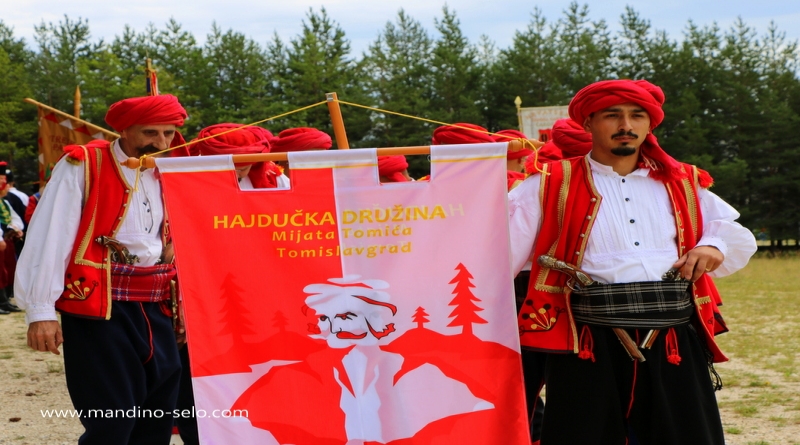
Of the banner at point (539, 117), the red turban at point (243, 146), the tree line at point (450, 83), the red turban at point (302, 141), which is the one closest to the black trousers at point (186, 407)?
the red turban at point (243, 146)

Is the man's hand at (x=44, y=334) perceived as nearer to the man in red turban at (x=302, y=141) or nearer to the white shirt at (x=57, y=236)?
→ the white shirt at (x=57, y=236)

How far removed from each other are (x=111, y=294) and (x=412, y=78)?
3823 centimetres

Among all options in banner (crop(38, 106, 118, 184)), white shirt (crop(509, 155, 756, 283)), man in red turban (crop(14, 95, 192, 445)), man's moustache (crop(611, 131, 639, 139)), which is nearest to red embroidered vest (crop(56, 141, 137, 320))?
man in red turban (crop(14, 95, 192, 445))

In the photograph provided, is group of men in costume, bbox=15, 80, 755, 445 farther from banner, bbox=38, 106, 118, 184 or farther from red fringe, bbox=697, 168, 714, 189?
banner, bbox=38, 106, 118, 184

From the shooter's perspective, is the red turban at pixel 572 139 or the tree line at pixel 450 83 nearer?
the red turban at pixel 572 139

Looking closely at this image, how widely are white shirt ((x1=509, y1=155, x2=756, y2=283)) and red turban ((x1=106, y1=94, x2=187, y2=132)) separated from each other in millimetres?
1602

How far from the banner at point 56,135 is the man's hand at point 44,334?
5065mm

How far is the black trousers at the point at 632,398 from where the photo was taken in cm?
338

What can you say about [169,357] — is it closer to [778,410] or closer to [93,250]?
[93,250]

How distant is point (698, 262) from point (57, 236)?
2.56 meters

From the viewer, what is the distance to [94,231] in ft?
12.9

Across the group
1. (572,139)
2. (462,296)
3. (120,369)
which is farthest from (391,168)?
(462,296)

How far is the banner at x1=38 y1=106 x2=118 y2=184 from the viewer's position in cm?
868

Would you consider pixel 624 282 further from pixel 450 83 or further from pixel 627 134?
pixel 450 83
